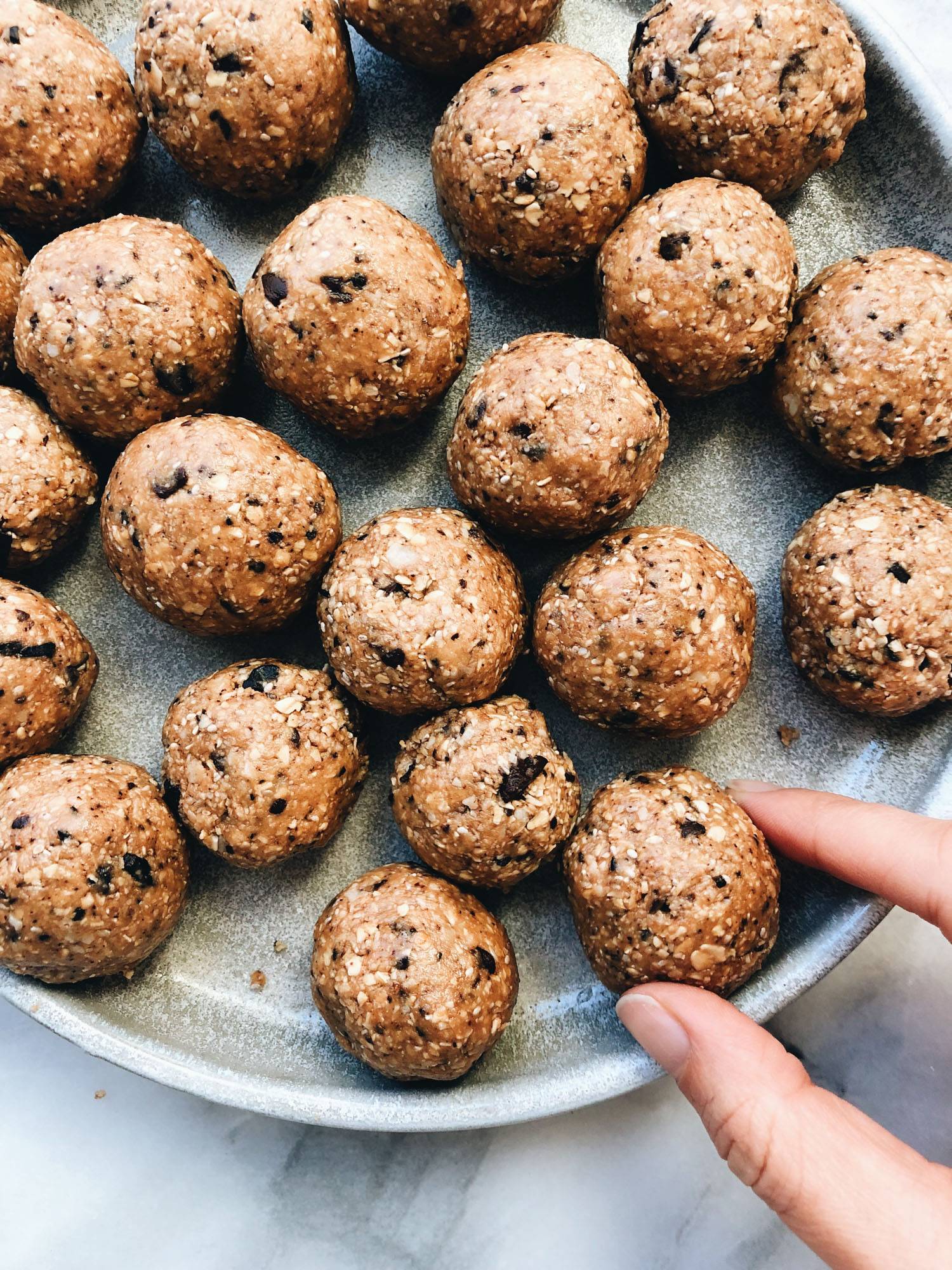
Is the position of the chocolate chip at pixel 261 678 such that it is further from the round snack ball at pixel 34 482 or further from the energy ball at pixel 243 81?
the energy ball at pixel 243 81

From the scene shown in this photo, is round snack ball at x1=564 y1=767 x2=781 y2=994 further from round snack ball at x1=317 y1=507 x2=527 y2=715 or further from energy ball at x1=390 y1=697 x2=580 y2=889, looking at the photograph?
round snack ball at x1=317 y1=507 x2=527 y2=715

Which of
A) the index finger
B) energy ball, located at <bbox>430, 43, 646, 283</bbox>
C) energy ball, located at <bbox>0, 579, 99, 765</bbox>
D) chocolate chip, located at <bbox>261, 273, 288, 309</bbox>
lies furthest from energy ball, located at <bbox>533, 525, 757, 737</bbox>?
energy ball, located at <bbox>0, 579, 99, 765</bbox>

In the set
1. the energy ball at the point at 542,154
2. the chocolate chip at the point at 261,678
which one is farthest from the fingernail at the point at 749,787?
the energy ball at the point at 542,154

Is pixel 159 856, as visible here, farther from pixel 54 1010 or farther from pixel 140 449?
pixel 140 449

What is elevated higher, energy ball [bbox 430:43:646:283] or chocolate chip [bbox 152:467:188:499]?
energy ball [bbox 430:43:646:283]

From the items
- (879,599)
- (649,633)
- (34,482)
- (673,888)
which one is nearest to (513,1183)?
(673,888)
